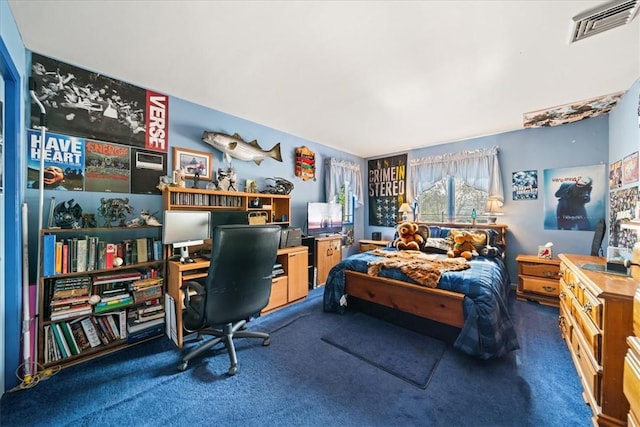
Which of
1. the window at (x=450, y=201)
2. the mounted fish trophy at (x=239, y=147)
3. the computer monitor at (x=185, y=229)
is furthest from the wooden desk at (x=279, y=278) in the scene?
the window at (x=450, y=201)

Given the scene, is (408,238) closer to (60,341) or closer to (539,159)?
(539,159)

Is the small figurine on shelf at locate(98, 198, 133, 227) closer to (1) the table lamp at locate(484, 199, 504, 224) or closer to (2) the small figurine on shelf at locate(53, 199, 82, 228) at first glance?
(2) the small figurine on shelf at locate(53, 199, 82, 228)

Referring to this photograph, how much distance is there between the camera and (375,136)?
3.88 m

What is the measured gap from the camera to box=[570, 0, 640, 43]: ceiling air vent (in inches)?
54.4

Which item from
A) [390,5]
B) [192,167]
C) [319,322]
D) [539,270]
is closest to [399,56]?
[390,5]

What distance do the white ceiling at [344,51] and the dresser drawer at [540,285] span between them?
213cm

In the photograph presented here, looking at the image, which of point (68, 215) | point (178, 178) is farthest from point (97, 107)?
point (68, 215)

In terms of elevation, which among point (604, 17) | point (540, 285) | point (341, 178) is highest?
point (604, 17)

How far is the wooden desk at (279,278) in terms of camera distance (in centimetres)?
211

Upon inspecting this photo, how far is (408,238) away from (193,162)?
311cm

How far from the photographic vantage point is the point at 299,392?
5.19ft

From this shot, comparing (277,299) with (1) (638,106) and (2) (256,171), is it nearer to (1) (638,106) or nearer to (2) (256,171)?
(2) (256,171)

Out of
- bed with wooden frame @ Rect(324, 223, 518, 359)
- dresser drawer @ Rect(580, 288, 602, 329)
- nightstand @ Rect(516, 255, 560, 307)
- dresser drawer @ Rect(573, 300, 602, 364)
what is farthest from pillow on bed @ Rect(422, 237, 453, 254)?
dresser drawer @ Rect(580, 288, 602, 329)

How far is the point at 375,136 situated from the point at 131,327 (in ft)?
12.8
